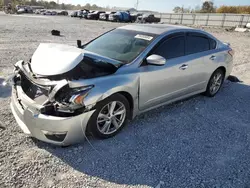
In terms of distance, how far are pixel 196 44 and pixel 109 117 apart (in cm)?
249

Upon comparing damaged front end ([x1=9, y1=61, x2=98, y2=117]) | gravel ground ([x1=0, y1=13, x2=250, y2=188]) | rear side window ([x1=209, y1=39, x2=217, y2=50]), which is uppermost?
rear side window ([x1=209, y1=39, x2=217, y2=50])

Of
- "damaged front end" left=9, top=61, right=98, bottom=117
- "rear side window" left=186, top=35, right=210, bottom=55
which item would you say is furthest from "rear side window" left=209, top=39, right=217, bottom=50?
"damaged front end" left=9, top=61, right=98, bottom=117

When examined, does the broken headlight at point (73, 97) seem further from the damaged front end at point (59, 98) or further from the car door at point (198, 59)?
the car door at point (198, 59)

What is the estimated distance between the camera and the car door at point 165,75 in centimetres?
352

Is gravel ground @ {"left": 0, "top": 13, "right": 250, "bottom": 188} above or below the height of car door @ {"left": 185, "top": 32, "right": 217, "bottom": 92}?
below

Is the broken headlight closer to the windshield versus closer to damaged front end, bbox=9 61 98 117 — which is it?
damaged front end, bbox=9 61 98 117

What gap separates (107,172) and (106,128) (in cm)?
72

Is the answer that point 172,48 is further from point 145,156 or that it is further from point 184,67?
point 145,156

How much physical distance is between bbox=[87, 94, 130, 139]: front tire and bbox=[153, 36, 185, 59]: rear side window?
42.3 inches

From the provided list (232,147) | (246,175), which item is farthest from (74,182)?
(232,147)

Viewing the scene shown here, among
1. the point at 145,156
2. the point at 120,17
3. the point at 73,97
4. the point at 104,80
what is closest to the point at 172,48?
the point at 104,80

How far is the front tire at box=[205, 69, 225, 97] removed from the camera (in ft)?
16.4

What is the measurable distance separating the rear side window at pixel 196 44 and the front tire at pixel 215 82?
686 mm

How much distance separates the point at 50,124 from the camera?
104 inches
